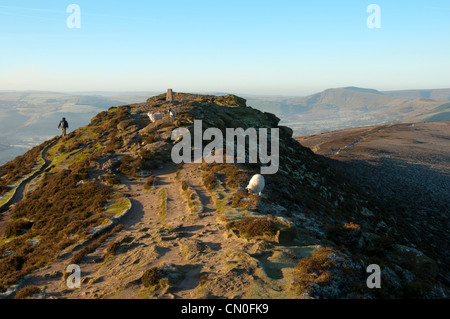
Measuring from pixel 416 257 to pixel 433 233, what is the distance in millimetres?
31113

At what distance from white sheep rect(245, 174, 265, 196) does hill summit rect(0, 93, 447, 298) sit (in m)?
0.63

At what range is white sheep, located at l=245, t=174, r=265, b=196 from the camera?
71.7ft

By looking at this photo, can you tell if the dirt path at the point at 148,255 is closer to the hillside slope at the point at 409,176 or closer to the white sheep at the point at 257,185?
the white sheep at the point at 257,185

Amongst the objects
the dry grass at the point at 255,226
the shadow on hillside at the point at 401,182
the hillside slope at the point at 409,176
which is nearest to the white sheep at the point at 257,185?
the dry grass at the point at 255,226

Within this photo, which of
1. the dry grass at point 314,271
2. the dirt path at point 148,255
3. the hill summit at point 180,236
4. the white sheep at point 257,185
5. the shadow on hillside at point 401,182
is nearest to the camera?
the dry grass at point 314,271

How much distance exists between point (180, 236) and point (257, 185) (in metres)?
7.55

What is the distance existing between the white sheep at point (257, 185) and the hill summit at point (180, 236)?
2.06 feet

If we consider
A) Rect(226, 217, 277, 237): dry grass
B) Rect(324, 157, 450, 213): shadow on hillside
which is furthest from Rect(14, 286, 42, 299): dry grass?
Rect(324, 157, 450, 213): shadow on hillside

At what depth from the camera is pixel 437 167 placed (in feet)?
259

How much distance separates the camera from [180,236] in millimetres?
17438

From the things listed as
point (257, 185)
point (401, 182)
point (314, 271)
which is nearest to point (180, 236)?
point (257, 185)

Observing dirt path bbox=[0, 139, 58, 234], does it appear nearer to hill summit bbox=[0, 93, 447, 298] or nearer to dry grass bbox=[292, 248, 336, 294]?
hill summit bbox=[0, 93, 447, 298]

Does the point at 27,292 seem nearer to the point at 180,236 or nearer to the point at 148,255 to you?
the point at 148,255

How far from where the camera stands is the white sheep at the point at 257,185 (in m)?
21.8
